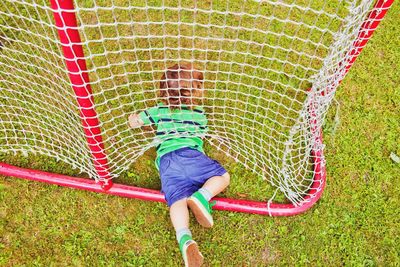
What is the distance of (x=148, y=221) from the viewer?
353cm

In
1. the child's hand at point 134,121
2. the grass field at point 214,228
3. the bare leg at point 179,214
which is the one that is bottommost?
the grass field at point 214,228

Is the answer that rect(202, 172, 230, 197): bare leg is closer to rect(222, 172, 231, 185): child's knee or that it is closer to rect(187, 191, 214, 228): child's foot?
rect(222, 172, 231, 185): child's knee

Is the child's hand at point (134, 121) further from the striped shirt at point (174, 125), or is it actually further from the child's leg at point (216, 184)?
the child's leg at point (216, 184)

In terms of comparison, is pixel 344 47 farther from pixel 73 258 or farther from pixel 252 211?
pixel 73 258

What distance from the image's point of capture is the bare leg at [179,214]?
10.7ft

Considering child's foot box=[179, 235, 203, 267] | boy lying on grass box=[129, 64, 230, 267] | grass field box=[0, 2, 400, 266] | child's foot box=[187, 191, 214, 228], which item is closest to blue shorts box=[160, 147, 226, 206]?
boy lying on grass box=[129, 64, 230, 267]

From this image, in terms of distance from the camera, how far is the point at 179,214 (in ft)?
10.8

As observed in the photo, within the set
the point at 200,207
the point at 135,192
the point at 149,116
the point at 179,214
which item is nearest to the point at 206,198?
the point at 200,207

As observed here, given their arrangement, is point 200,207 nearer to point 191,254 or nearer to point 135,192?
point 191,254

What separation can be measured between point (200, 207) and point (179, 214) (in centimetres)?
20

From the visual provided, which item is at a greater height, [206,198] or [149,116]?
[149,116]

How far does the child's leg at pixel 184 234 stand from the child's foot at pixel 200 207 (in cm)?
9

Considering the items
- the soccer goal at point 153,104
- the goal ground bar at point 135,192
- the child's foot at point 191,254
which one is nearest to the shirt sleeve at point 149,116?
the soccer goal at point 153,104

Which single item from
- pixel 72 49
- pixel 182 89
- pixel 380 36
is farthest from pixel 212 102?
pixel 380 36
